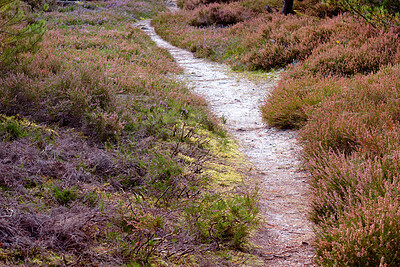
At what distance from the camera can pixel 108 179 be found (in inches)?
149

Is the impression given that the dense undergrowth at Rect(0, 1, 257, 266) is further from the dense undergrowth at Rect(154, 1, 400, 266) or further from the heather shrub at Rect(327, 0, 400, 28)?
the heather shrub at Rect(327, 0, 400, 28)

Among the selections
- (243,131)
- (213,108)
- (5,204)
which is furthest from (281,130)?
(5,204)

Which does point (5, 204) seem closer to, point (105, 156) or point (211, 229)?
point (105, 156)

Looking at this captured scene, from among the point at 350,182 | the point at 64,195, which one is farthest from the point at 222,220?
the point at 64,195

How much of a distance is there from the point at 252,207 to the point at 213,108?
4703 mm

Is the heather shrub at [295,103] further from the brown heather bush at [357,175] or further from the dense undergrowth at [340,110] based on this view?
the brown heather bush at [357,175]

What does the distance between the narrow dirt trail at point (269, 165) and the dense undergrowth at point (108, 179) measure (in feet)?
0.94

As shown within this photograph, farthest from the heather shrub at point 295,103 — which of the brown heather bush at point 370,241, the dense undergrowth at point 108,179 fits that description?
the brown heather bush at point 370,241

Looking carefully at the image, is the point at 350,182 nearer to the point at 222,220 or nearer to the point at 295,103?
the point at 222,220

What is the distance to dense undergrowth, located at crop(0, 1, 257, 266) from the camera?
2.59m

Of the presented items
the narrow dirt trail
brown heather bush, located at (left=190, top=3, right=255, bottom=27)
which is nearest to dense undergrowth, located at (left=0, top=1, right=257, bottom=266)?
the narrow dirt trail

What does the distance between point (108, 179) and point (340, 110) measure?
12.9 ft

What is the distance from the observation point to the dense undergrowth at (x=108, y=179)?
259 centimetres

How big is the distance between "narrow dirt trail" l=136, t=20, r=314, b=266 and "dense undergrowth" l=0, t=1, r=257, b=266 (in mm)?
285
